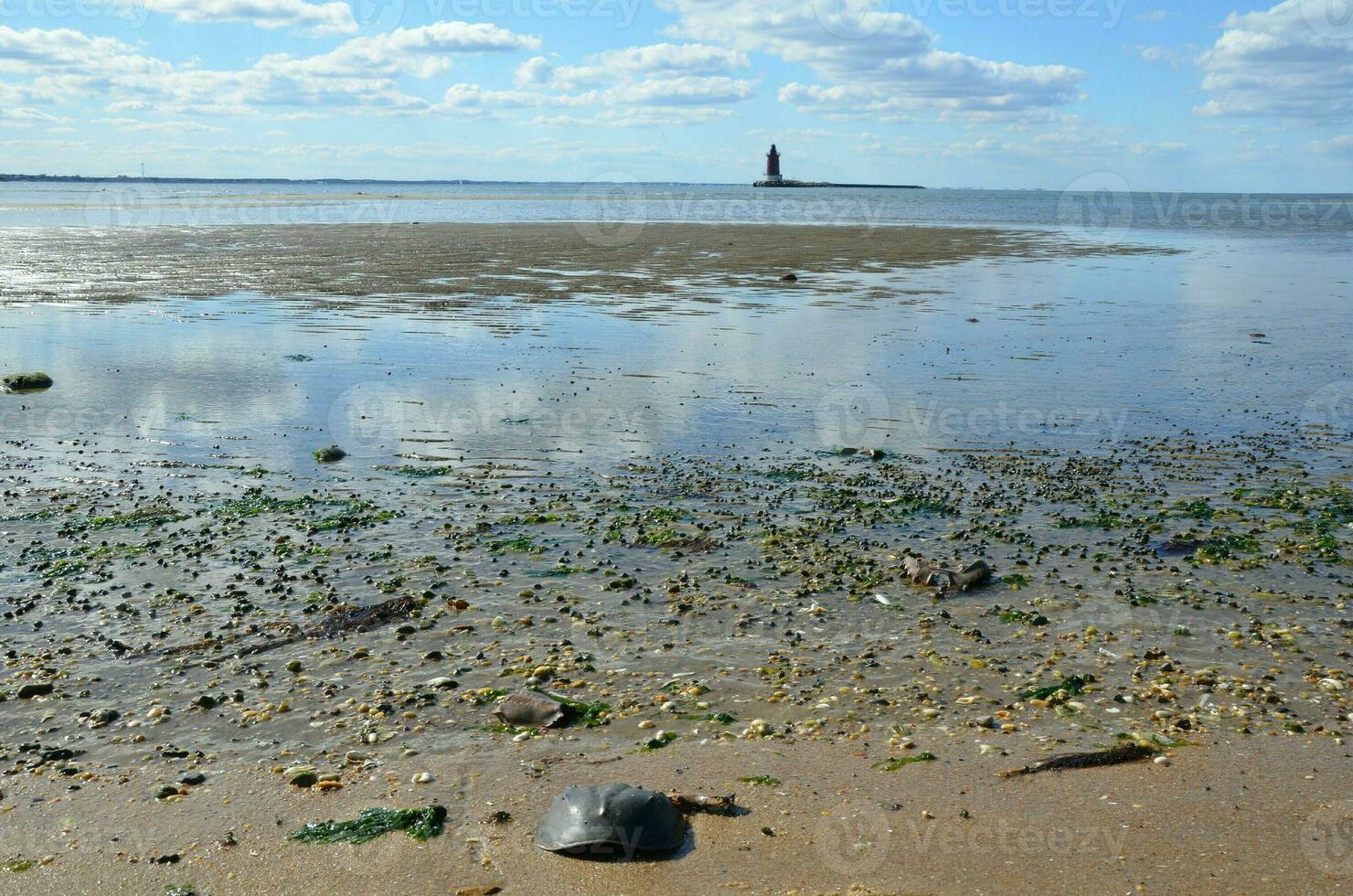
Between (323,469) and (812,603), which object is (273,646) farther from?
(323,469)

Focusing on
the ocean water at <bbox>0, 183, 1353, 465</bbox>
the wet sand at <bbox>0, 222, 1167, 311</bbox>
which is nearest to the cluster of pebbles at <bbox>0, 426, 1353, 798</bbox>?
the ocean water at <bbox>0, 183, 1353, 465</bbox>

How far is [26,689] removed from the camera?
7.54 m

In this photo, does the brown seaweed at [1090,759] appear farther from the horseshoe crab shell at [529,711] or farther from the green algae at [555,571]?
the green algae at [555,571]

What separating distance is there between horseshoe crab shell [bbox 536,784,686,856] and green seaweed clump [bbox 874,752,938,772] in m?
1.36

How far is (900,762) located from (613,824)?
194cm

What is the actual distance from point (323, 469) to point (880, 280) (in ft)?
90.0

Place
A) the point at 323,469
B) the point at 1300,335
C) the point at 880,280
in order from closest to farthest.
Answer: the point at 323,469 → the point at 1300,335 → the point at 880,280

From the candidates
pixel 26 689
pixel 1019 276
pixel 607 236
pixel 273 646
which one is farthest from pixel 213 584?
pixel 607 236

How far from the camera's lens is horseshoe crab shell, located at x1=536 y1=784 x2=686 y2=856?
5.77 metres

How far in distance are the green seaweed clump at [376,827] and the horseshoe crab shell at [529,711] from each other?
1126 millimetres

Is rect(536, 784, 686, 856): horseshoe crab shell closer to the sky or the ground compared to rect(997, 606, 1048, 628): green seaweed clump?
closer to the ground

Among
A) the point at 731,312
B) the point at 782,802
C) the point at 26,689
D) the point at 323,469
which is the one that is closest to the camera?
the point at 782,802

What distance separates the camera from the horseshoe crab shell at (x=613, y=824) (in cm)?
577

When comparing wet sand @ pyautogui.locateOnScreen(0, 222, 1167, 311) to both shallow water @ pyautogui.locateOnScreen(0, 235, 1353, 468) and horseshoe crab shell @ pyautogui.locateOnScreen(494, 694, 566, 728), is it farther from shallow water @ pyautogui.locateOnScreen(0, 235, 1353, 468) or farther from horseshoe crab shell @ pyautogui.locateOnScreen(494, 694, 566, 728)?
horseshoe crab shell @ pyautogui.locateOnScreen(494, 694, 566, 728)
